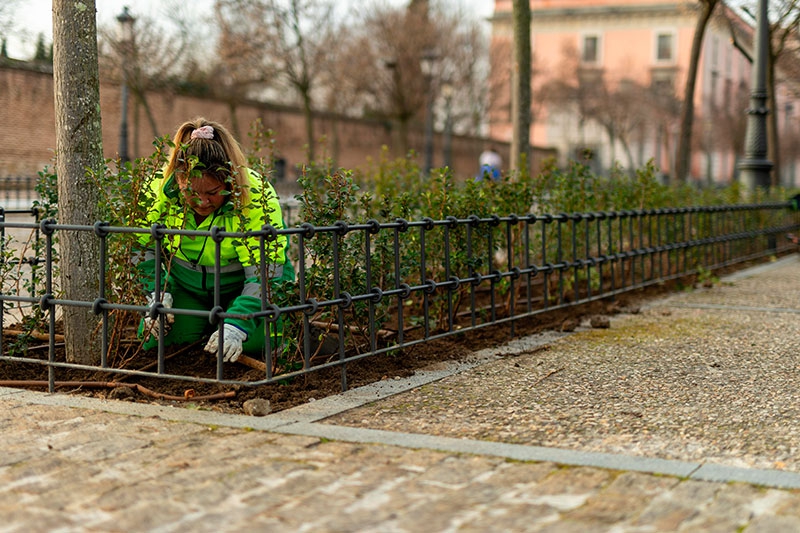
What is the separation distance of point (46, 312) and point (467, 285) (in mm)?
2515

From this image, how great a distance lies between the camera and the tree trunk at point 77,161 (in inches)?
203

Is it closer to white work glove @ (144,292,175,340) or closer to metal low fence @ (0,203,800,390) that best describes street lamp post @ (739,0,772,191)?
metal low fence @ (0,203,800,390)

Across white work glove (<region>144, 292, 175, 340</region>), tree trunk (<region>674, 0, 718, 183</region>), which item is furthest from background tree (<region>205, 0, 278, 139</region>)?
white work glove (<region>144, 292, 175, 340</region>)

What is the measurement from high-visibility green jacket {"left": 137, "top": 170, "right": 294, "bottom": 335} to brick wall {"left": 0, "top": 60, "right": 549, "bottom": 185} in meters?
17.7

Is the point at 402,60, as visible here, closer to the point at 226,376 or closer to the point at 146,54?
the point at 146,54

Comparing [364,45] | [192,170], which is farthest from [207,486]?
[364,45]

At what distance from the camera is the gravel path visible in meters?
4.11

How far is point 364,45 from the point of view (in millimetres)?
37562

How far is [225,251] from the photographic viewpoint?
5203mm

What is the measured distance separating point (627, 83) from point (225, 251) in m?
56.8

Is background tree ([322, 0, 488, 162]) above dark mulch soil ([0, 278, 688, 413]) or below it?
above

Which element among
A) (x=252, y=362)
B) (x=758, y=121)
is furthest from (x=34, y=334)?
(x=758, y=121)

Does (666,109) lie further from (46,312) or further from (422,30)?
(46,312)

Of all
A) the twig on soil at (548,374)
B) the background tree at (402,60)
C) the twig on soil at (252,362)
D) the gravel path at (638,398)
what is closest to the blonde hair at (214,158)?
the twig on soil at (252,362)
